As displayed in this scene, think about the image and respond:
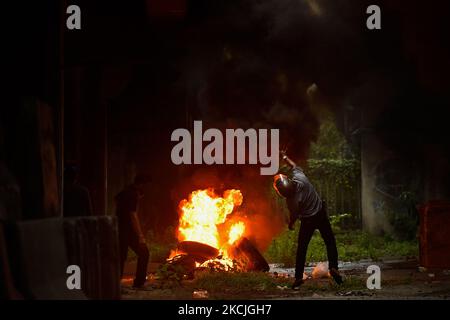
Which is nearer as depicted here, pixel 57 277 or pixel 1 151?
pixel 57 277

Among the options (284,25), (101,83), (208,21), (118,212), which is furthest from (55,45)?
(284,25)

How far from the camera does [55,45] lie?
38.6 ft

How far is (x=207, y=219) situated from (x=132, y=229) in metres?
4.46

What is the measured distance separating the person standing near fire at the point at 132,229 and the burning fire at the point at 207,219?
3757 millimetres

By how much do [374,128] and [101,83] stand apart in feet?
30.0

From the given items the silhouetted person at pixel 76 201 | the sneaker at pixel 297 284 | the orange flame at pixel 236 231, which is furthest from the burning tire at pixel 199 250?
the silhouetted person at pixel 76 201

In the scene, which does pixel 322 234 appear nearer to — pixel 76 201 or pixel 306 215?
pixel 306 215

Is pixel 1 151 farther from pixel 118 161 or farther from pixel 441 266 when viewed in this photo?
pixel 118 161

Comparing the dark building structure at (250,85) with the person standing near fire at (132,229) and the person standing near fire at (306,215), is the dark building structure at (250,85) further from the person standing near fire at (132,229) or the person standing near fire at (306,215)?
the person standing near fire at (306,215)

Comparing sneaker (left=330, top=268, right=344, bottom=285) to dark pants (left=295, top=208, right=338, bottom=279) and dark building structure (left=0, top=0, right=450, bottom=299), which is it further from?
dark building structure (left=0, top=0, right=450, bottom=299)

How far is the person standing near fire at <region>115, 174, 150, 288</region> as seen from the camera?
11789mm

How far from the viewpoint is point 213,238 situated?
15.9 m

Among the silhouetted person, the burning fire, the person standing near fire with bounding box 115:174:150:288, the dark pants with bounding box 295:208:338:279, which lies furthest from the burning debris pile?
the silhouetted person

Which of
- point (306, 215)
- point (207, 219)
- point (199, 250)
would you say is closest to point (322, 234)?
point (306, 215)
